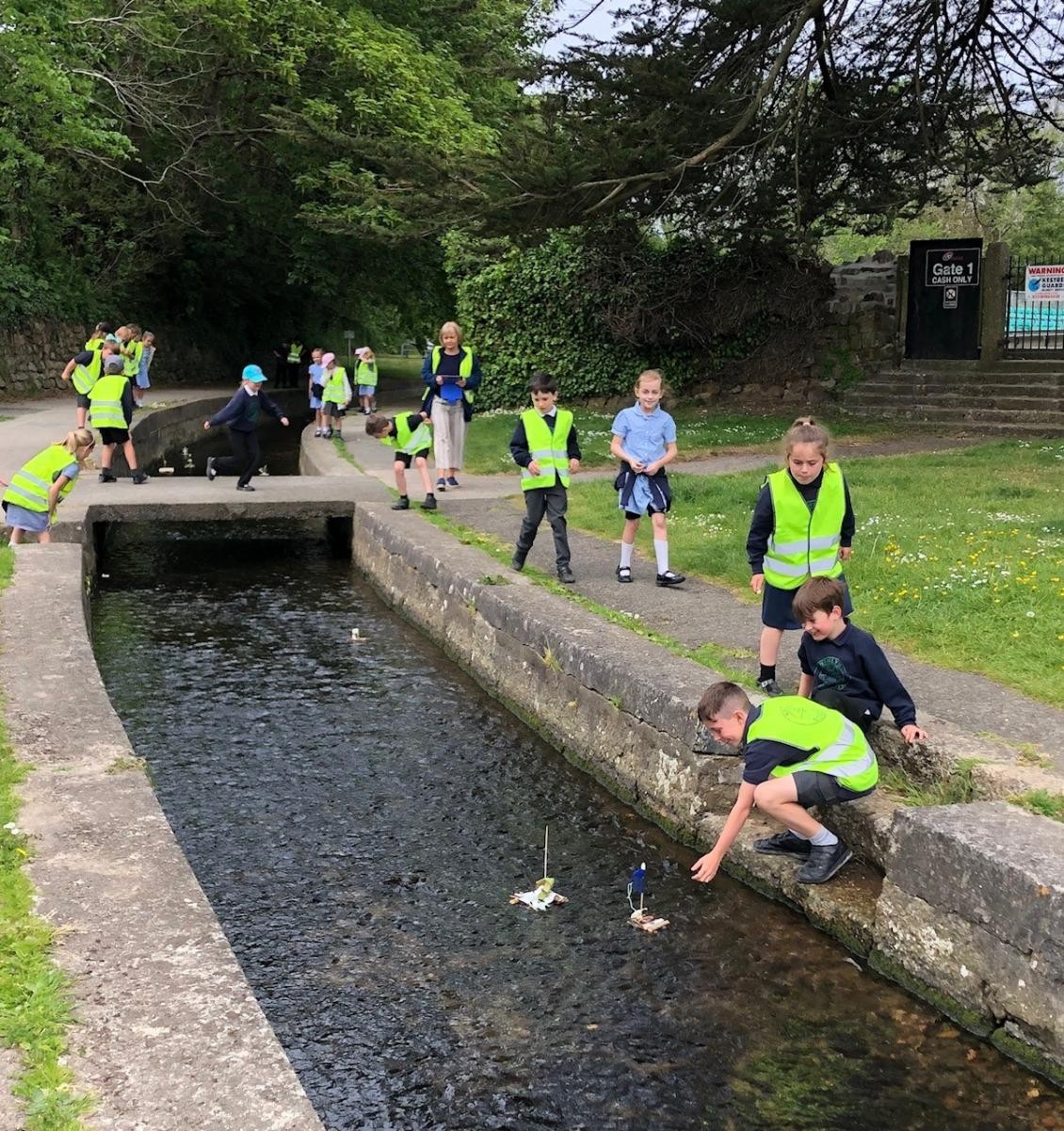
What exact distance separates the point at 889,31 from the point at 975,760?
15.2 m

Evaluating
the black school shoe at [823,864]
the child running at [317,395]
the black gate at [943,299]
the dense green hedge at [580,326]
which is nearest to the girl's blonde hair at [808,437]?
the black school shoe at [823,864]

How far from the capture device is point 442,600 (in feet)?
32.8

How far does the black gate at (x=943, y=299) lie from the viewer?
22.3 metres

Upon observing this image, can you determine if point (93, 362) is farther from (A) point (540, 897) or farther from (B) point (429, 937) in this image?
(B) point (429, 937)

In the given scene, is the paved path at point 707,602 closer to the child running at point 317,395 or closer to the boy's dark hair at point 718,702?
the boy's dark hair at point 718,702

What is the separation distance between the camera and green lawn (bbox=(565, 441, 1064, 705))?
739 centimetres

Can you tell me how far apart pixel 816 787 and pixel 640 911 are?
37.6 inches

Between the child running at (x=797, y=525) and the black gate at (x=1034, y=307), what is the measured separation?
17172 mm

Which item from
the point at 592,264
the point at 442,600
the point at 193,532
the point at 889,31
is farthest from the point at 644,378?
the point at 592,264

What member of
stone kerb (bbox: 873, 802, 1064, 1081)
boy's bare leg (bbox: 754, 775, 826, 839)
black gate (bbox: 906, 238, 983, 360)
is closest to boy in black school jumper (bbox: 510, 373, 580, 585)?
boy's bare leg (bbox: 754, 775, 826, 839)

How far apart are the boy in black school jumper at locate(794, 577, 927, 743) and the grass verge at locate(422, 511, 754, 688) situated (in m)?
1.21

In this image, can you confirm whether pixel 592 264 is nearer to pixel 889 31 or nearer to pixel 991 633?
pixel 889 31

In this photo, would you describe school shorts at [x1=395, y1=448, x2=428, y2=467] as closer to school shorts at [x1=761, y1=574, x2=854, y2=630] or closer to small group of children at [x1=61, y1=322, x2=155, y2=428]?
small group of children at [x1=61, y1=322, x2=155, y2=428]

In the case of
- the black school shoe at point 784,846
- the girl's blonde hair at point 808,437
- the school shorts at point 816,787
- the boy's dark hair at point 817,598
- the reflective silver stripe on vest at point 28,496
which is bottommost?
the black school shoe at point 784,846
